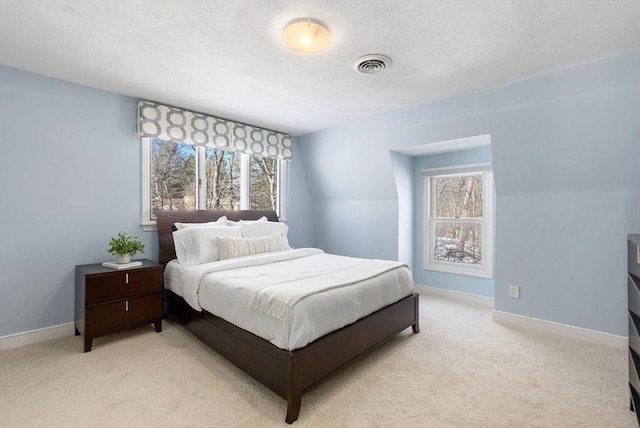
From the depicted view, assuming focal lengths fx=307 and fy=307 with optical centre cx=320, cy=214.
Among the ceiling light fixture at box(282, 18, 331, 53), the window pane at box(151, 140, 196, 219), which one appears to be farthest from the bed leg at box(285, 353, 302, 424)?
the window pane at box(151, 140, 196, 219)

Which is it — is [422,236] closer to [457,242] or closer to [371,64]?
[457,242]

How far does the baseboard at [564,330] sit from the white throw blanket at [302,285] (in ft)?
4.48

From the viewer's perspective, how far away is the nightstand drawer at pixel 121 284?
8.49 ft

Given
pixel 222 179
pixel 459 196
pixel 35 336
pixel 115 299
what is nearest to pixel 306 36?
pixel 222 179

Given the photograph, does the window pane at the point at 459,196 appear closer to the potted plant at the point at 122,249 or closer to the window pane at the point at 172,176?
the window pane at the point at 172,176

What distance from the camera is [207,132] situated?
3.80 m

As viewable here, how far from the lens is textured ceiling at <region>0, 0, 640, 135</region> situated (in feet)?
6.03

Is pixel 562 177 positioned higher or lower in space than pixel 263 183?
lower

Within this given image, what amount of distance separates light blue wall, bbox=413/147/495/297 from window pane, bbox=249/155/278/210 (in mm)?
2130

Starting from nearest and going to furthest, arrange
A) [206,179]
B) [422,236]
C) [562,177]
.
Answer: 1. [562,177]
2. [206,179]
3. [422,236]

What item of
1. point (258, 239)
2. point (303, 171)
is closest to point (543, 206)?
point (258, 239)

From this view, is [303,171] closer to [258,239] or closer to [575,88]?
[258,239]

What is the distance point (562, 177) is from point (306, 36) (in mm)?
2583

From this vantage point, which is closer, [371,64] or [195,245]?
[371,64]
